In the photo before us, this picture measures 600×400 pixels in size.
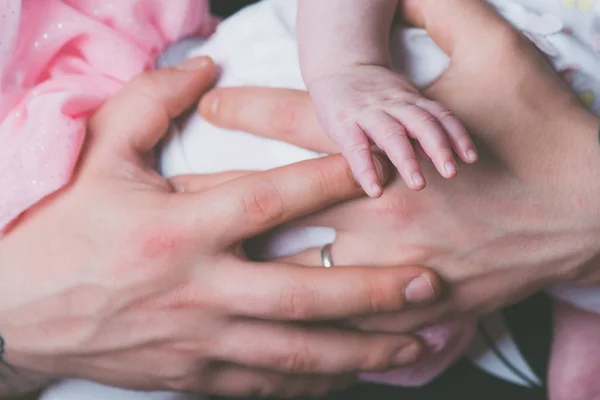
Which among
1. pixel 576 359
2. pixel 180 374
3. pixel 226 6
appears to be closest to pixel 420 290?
pixel 180 374

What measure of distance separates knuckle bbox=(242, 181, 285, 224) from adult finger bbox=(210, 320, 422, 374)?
0.15 metres

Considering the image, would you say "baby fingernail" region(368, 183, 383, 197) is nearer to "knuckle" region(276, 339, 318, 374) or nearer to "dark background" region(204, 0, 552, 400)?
"knuckle" region(276, 339, 318, 374)

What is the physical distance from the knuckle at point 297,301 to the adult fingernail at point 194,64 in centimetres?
33

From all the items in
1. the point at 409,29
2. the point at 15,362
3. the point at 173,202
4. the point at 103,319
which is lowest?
the point at 15,362

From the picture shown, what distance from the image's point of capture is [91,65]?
0.91 m

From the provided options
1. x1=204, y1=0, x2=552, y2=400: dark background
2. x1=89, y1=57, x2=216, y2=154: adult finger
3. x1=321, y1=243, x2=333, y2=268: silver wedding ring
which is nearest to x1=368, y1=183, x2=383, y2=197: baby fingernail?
x1=321, y1=243, x2=333, y2=268: silver wedding ring

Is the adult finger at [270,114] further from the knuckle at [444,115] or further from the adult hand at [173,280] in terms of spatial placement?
the knuckle at [444,115]

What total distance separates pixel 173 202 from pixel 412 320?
1.07ft

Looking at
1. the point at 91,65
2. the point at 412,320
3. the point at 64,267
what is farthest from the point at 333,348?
the point at 91,65

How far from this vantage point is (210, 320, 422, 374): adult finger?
2.63 ft

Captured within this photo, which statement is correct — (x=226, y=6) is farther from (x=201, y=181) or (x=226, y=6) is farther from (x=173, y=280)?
(x=173, y=280)

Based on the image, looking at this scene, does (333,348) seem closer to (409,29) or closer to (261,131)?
(261,131)

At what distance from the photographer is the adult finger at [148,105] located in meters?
0.83

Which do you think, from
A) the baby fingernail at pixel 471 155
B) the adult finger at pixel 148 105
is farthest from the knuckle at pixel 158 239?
the baby fingernail at pixel 471 155
